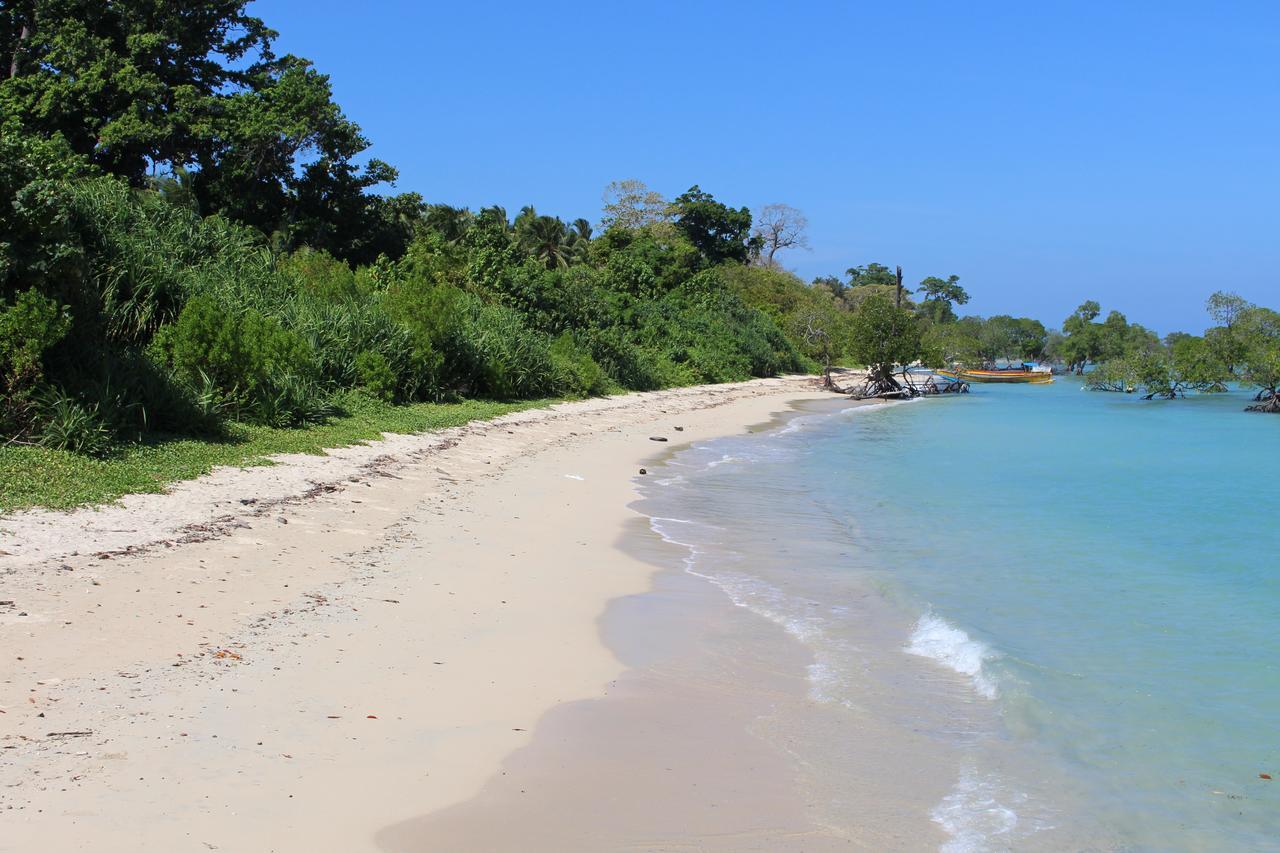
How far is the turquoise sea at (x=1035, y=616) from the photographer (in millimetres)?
5340

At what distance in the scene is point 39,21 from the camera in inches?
1291

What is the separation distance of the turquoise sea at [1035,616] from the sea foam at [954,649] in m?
0.02

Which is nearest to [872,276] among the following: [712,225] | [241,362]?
[712,225]

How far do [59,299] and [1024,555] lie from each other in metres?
11.8

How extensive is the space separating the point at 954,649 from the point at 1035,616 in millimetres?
1877

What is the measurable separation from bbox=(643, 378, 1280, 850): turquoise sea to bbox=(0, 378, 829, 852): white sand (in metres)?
1.84

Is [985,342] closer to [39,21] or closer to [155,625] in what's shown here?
[39,21]

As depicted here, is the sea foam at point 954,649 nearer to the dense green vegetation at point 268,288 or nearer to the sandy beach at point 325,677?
the sandy beach at point 325,677

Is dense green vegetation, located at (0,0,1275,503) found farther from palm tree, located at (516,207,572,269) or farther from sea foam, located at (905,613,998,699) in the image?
sea foam, located at (905,613,998,699)

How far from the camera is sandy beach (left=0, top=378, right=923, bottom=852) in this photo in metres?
4.28

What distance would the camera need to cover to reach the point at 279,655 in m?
6.11

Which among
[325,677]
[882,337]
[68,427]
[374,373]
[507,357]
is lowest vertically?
[325,677]

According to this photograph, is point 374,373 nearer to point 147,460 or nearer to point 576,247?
point 147,460

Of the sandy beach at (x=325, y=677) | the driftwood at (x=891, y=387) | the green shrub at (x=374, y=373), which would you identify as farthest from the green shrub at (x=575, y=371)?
the driftwood at (x=891, y=387)
